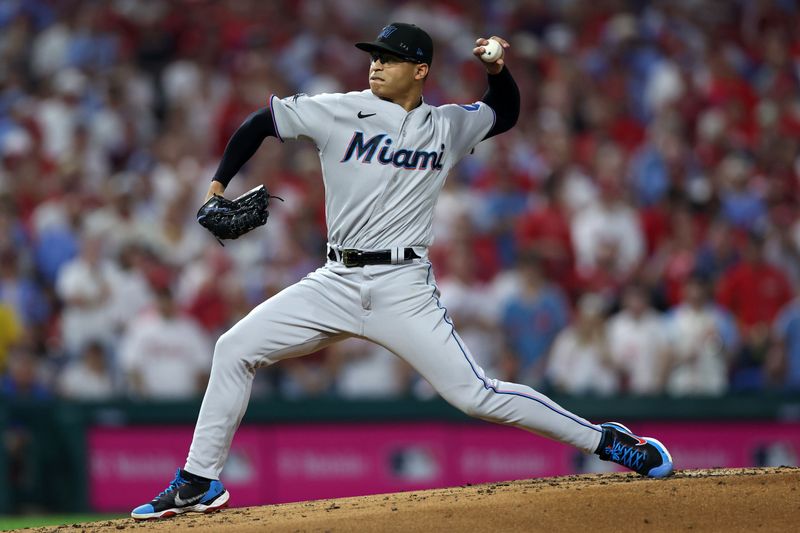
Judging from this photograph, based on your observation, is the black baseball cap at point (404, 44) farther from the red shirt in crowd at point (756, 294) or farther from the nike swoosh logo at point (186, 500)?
the red shirt in crowd at point (756, 294)

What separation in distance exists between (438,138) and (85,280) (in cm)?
584

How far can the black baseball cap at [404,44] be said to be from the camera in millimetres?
5371

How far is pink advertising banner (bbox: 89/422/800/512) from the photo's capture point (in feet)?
31.1

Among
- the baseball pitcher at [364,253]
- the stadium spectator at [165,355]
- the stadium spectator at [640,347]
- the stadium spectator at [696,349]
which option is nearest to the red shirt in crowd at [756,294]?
the stadium spectator at [696,349]

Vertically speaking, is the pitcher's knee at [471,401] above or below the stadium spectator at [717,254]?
below

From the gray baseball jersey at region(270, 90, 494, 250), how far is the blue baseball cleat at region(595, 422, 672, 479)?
120cm

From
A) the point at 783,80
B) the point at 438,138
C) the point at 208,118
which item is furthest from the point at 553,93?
the point at 438,138

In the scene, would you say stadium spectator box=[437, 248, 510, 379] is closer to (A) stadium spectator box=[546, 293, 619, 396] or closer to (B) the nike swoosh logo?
(A) stadium spectator box=[546, 293, 619, 396]

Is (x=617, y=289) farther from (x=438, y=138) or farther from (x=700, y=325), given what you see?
(x=438, y=138)

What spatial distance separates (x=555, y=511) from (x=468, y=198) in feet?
19.9

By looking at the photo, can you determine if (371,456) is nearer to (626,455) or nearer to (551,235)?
(551,235)

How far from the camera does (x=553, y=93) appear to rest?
12305mm

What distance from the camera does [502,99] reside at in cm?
575

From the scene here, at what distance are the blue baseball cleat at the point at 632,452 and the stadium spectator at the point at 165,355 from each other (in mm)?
5163
